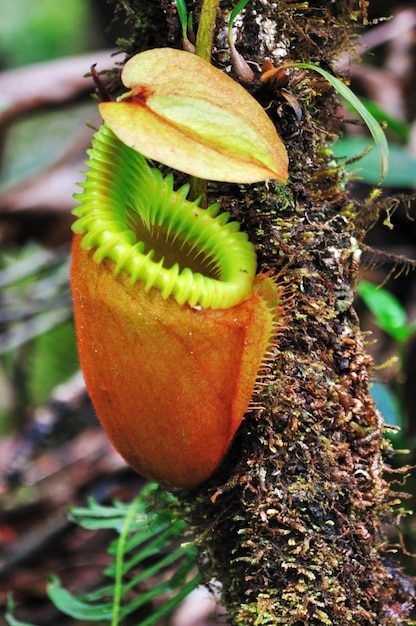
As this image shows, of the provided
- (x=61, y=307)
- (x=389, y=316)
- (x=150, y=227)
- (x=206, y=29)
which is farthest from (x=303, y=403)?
(x=61, y=307)

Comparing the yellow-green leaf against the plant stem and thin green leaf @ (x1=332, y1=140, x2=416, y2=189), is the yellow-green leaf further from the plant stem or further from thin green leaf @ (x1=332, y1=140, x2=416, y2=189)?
thin green leaf @ (x1=332, y1=140, x2=416, y2=189)

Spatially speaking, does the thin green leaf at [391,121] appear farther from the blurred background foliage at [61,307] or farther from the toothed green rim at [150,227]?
the toothed green rim at [150,227]

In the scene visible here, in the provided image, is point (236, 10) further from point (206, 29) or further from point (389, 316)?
point (389, 316)

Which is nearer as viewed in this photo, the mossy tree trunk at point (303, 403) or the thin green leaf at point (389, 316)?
the mossy tree trunk at point (303, 403)

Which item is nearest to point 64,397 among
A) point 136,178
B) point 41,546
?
point 41,546

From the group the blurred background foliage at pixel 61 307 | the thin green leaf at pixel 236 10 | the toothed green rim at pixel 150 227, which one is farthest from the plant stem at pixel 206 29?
the blurred background foliage at pixel 61 307

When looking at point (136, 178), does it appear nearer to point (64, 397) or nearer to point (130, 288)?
point (130, 288)
